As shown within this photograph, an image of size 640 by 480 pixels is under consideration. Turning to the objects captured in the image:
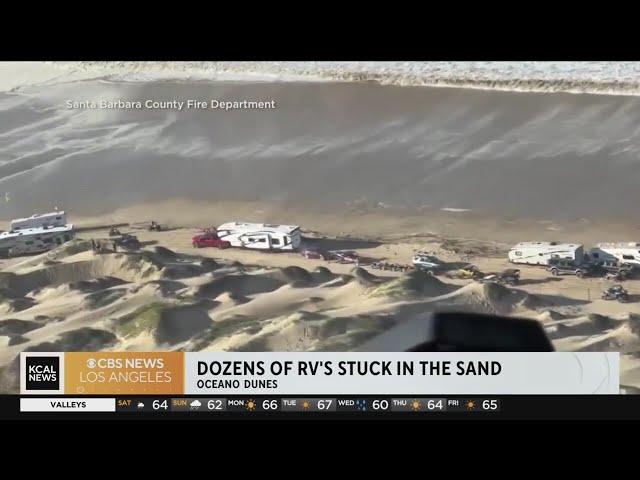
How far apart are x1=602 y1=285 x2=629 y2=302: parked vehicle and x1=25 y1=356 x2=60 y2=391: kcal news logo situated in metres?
3.07

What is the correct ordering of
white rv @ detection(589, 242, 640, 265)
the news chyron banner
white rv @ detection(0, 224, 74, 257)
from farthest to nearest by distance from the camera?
white rv @ detection(0, 224, 74, 257), white rv @ detection(589, 242, 640, 265), the news chyron banner

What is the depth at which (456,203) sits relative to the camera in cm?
559

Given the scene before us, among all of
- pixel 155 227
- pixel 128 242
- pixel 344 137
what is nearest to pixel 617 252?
pixel 344 137

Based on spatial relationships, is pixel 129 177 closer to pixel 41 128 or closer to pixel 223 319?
pixel 41 128

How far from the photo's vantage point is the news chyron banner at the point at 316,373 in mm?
5359

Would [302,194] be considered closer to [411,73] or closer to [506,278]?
[411,73]

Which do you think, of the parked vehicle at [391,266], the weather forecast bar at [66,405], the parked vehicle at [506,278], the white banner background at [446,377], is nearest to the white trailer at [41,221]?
the weather forecast bar at [66,405]

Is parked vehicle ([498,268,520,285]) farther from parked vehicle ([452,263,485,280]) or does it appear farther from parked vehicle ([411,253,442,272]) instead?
parked vehicle ([411,253,442,272])

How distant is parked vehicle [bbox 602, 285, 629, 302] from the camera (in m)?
5.45

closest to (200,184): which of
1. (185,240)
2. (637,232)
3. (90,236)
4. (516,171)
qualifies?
(185,240)

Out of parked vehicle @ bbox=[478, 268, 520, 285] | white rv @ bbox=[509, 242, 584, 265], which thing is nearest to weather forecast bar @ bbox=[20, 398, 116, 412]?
parked vehicle @ bbox=[478, 268, 520, 285]

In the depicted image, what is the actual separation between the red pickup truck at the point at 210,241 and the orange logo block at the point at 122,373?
633 millimetres

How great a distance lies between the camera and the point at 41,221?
5602mm

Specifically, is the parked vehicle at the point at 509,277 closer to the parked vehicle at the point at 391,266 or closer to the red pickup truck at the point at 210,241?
the parked vehicle at the point at 391,266
